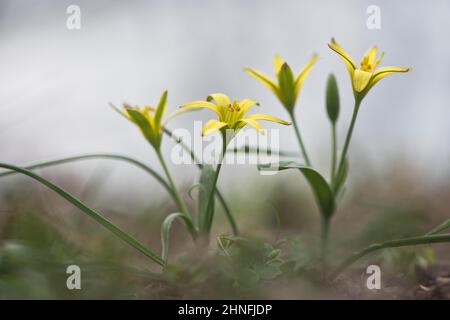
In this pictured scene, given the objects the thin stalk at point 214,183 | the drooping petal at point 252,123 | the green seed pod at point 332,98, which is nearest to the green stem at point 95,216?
the thin stalk at point 214,183

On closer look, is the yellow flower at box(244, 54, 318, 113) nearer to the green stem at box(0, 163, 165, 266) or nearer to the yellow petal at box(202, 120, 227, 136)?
the yellow petal at box(202, 120, 227, 136)

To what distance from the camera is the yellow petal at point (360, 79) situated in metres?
0.90

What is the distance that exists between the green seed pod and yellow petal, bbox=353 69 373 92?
17 cm

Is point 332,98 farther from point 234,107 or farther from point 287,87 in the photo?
point 234,107

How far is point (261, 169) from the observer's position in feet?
3.01

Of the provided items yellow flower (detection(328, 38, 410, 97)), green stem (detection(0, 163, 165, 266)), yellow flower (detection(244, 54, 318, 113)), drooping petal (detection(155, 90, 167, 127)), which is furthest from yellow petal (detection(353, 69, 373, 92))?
green stem (detection(0, 163, 165, 266))

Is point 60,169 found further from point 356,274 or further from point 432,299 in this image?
point 432,299

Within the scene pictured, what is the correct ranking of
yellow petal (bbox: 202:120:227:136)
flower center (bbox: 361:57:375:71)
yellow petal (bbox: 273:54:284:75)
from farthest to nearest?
yellow petal (bbox: 273:54:284:75)
flower center (bbox: 361:57:375:71)
yellow petal (bbox: 202:120:227:136)

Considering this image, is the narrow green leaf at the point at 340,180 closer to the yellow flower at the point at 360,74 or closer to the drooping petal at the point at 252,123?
the yellow flower at the point at 360,74

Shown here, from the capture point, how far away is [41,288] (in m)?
0.68

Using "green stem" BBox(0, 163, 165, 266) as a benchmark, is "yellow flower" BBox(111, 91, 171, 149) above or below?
above

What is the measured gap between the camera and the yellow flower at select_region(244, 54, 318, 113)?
1030 millimetres

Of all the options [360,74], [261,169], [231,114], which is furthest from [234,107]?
[360,74]
